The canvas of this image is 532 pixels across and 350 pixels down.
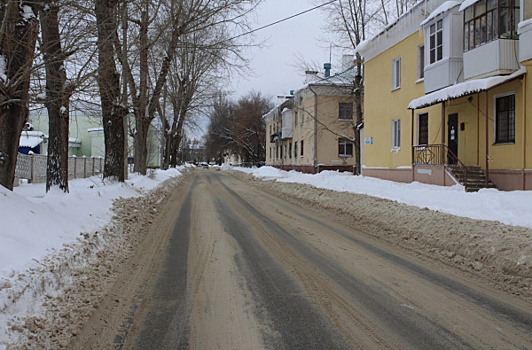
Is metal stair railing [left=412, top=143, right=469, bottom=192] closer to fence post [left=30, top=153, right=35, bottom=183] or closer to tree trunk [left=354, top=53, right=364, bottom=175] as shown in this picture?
tree trunk [left=354, top=53, right=364, bottom=175]

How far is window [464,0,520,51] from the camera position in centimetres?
1250

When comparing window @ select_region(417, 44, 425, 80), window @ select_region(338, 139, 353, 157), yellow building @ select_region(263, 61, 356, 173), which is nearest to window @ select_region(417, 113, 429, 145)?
window @ select_region(417, 44, 425, 80)

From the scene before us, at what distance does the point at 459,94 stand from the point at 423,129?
4.78m

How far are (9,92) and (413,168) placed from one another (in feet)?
48.8

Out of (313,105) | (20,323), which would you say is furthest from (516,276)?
(313,105)

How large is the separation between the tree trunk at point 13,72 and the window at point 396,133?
1617 centimetres

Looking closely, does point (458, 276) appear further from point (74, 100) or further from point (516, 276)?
point (74, 100)

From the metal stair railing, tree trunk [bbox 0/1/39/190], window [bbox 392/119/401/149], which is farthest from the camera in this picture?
window [bbox 392/119/401/149]

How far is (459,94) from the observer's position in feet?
43.4

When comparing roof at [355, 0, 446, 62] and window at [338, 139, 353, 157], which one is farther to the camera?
window at [338, 139, 353, 157]

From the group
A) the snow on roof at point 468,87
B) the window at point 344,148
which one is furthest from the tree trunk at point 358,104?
the snow on roof at point 468,87

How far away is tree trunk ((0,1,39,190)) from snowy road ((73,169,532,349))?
3.13 m

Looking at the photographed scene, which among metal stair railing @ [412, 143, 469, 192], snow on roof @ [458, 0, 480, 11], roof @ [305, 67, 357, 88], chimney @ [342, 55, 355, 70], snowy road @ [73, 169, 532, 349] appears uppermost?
chimney @ [342, 55, 355, 70]

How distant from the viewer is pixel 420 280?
5816 millimetres
